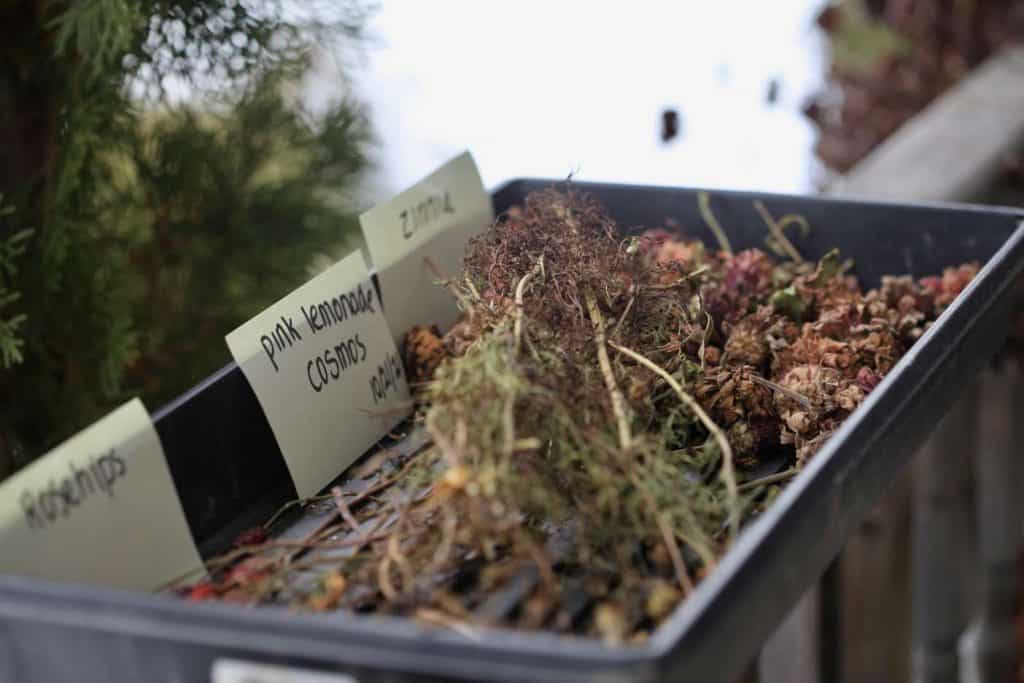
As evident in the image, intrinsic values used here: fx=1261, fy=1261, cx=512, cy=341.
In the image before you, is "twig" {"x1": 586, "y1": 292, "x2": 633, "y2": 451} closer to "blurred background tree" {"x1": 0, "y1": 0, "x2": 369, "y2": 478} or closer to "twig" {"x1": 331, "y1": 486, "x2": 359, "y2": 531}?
"twig" {"x1": 331, "y1": 486, "x2": 359, "y2": 531}

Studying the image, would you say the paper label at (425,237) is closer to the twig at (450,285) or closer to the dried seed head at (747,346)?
the twig at (450,285)

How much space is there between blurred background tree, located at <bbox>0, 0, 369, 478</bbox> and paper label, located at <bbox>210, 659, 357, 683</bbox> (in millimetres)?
397

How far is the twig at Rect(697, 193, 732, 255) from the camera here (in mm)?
1193

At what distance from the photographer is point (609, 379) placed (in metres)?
0.73

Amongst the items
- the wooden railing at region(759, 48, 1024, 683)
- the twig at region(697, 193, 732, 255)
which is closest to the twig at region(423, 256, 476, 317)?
the twig at region(697, 193, 732, 255)

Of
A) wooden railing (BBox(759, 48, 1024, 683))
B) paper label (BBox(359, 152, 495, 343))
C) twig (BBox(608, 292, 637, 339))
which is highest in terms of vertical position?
paper label (BBox(359, 152, 495, 343))

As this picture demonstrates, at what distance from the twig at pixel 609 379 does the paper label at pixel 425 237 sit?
7.1 inches

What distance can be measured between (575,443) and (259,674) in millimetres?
248

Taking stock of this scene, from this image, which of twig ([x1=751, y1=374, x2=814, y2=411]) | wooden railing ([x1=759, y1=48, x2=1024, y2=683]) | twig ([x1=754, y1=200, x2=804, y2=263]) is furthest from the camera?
wooden railing ([x1=759, y1=48, x2=1024, y2=683])

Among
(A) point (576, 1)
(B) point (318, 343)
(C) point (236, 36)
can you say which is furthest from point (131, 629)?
(A) point (576, 1)

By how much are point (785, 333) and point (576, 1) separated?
1.25 metres

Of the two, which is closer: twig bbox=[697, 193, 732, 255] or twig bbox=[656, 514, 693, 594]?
twig bbox=[656, 514, 693, 594]

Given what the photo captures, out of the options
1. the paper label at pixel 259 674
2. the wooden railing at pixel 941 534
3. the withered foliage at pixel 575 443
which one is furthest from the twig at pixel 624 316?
the wooden railing at pixel 941 534

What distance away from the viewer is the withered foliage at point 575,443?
64 centimetres
